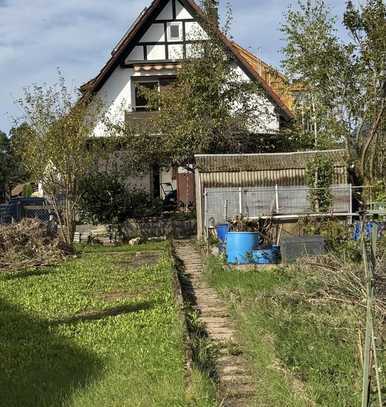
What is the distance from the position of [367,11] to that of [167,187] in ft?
39.9

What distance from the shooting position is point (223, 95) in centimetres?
2091

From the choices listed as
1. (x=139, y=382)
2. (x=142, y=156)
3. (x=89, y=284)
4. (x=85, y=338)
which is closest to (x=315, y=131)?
(x=142, y=156)

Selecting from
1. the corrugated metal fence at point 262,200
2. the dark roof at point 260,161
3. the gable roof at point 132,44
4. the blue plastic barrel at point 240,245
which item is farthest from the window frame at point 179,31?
the blue plastic barrel at point 240,245

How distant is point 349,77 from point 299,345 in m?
Result: 14.3

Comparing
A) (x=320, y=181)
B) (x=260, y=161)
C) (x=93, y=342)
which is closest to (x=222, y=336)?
(x=93, y=342)

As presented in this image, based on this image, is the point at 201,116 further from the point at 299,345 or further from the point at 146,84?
the point at 299,345

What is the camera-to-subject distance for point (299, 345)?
20.5ft

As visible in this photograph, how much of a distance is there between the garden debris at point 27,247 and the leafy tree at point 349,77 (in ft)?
30.2

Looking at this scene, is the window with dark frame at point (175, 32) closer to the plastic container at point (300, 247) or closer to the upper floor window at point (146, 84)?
the upper floor window at point (146, 84)

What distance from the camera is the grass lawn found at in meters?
5.21

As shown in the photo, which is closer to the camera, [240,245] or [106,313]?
[106,313]

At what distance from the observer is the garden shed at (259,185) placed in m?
17.5

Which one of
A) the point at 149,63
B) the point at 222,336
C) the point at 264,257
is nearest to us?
the point at 222,336

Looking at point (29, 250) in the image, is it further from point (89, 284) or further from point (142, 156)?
point (142, 156)
